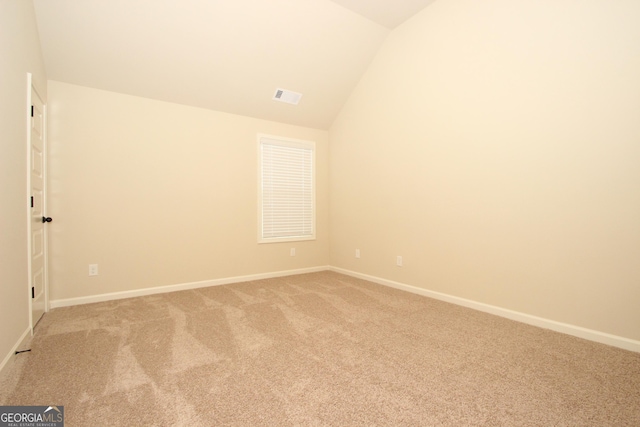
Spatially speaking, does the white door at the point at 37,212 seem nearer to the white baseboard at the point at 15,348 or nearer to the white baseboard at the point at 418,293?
the white baseboard at the point at 15,348

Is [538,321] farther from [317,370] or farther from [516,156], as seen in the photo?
[317,370]

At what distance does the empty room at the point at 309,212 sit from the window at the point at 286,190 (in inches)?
1.4

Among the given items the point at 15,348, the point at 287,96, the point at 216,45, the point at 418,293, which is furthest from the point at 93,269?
the point at 418,293

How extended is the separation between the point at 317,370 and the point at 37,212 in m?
2.88

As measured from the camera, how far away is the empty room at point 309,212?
1685 millimetres

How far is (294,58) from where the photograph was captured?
3.64 metres

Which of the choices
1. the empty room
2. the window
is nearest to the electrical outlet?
the empty room

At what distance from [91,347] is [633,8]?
14.9ft

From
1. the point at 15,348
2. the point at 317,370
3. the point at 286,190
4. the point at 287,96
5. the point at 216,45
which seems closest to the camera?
the point at 317,370

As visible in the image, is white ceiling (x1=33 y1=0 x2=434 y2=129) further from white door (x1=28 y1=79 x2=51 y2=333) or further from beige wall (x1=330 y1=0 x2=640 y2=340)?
white door (x1=28 y1=79 x2=51 y2=333)

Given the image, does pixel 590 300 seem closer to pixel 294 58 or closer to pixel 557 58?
pixel 557 58

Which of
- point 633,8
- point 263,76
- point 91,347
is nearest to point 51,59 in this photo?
point 263,76

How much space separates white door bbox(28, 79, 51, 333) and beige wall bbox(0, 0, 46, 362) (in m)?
0.17

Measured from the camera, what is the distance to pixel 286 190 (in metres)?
4.64
